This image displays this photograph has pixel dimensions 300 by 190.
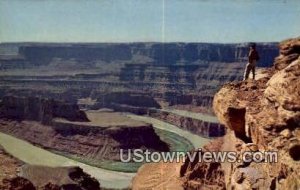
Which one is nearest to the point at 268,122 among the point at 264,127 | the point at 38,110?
the point at 264,127

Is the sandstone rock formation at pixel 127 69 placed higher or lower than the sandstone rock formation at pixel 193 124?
higher

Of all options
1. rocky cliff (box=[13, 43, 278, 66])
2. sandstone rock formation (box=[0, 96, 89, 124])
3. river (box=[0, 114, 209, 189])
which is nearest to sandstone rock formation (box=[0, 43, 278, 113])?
rocky cliff (box=[13, 43, 278, 66])

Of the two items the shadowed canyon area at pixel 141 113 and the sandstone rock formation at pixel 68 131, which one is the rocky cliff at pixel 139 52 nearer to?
the shadowed canyon area at pixel 141 113

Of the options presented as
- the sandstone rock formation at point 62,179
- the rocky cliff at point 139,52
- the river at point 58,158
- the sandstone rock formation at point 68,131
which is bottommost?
the river at point 58,158

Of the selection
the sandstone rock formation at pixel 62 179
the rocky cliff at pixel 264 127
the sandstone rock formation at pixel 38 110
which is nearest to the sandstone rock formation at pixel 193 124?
the sandstone rock formation at pixel 38 110

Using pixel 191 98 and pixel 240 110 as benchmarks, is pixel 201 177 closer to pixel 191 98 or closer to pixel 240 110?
pixel 240 110

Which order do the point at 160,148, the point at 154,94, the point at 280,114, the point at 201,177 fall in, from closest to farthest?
the point at 280,114 < the point at 201,177 < the point at 160,148 < the point at 154,94

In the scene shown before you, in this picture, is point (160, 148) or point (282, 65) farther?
point (160, 148)

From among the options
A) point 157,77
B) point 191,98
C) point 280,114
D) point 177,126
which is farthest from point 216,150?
point 157,77
